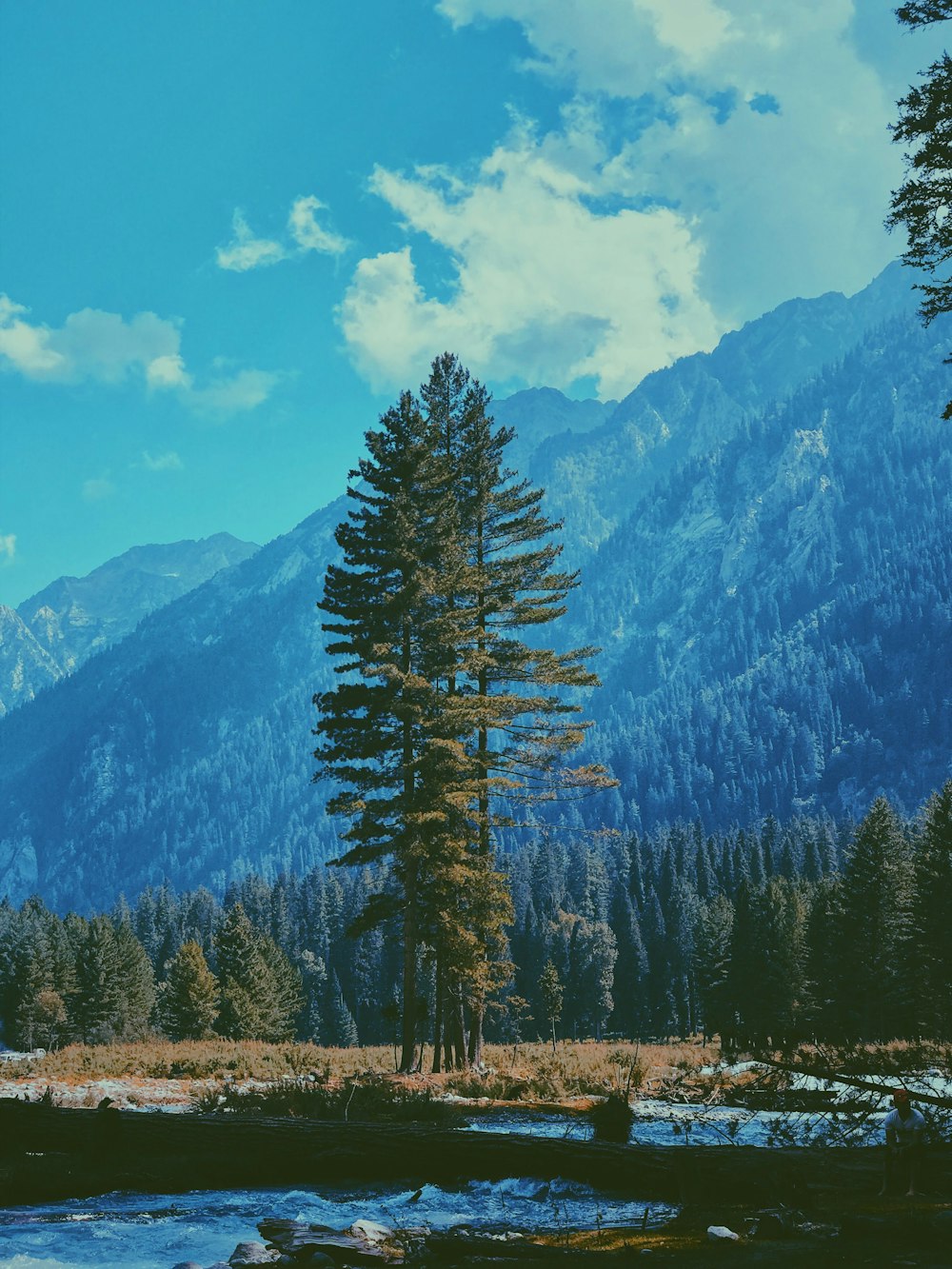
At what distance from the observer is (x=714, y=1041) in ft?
301

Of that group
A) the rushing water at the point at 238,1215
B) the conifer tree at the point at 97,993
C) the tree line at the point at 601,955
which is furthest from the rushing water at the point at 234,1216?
the conifer tree at the point at 97,993

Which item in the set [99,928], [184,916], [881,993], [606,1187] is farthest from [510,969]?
[184,916]

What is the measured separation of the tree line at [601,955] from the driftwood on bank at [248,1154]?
13.4ft

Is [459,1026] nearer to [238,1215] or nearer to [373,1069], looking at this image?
[373,1069]

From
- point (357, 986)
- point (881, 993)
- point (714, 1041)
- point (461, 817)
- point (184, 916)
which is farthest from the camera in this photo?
point (184, 916)

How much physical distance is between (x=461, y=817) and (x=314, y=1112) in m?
11.3

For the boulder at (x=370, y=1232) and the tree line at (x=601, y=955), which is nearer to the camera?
the boulder at (x=370, y=1232)

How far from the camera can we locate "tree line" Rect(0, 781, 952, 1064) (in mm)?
49250

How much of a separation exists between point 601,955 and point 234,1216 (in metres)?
104

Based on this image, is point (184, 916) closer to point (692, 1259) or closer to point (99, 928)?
point (99, 928)


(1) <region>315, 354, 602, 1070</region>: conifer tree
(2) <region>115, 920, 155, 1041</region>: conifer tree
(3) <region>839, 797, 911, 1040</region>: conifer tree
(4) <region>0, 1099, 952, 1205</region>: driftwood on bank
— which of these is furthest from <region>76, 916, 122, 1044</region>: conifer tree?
(4) <region>0, 1099, 952, 1205</region>: driftwood on bank

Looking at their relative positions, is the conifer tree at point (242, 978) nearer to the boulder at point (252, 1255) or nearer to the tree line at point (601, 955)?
the tree line at point (601, 955)

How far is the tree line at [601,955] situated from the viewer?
49.2 m

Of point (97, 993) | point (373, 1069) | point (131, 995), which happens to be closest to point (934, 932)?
point (373, 1069)
